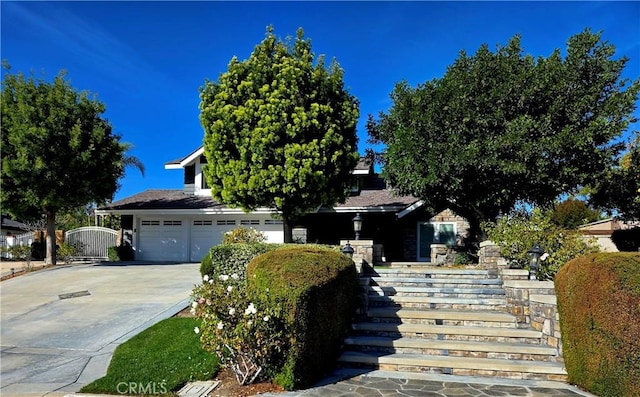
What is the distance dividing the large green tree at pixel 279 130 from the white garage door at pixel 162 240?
6.91m

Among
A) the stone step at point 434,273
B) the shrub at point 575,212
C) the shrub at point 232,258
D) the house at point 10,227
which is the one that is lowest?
the stone step at point 434,273

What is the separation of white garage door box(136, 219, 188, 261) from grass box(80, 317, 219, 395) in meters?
11.5

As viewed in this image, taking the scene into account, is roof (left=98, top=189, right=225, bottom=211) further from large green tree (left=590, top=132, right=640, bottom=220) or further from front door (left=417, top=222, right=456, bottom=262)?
large green tree (left=590, top=132, right=640, bottom=220)

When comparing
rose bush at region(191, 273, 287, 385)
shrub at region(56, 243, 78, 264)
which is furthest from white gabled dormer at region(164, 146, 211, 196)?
rose bush at region(191, 273, 287, 385)

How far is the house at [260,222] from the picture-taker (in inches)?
675

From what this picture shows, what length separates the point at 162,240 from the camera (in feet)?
62.6

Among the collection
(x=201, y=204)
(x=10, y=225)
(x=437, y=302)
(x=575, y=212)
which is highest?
(x=201, y=204)

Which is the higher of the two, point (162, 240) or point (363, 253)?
point (162, 240)

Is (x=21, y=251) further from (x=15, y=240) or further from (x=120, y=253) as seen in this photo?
(x=120, y=253)

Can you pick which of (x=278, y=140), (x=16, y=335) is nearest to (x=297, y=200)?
(x=278, y=140)

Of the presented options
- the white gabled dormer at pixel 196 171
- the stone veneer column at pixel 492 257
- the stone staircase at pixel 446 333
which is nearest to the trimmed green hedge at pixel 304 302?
the stone staircase at pixel 446 333

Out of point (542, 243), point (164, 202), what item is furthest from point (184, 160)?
point (542, 243)

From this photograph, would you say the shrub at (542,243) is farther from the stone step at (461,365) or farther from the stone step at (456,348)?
the stone step at (461,365)

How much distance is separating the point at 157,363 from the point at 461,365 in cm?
440
